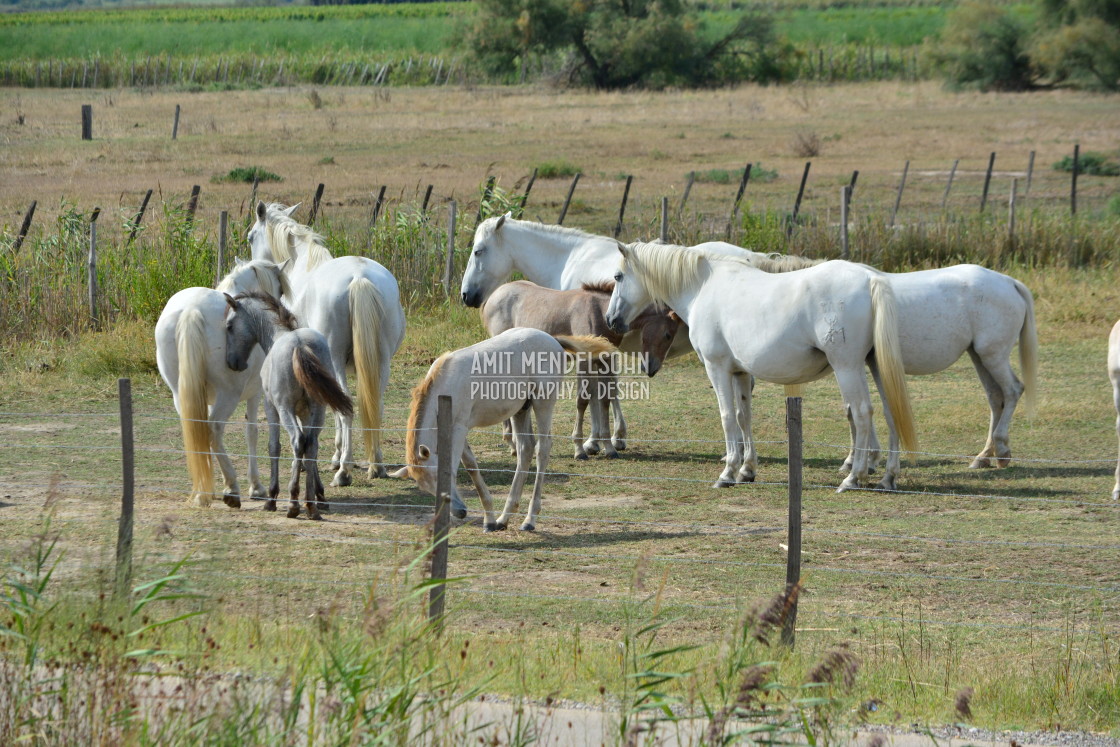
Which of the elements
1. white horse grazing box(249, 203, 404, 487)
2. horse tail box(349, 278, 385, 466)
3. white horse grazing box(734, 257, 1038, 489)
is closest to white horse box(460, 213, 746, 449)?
white horse grazing box(249, 203, 404, 487)

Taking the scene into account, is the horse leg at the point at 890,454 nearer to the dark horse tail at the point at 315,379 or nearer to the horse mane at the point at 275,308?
the dark horse tail at the point at 315,379

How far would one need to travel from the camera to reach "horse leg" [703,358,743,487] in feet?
29.6

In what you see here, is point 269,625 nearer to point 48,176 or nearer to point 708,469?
point 708,469

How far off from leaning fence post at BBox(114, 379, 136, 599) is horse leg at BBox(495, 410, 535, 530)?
251 cm

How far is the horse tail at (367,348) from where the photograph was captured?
8.88 meters

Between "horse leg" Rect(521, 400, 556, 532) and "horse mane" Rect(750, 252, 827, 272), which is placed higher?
"horse mane" Rect(750, 252, 827, 272)

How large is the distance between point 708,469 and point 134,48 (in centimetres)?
5600

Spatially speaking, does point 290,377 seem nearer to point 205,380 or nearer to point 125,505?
point 205,380

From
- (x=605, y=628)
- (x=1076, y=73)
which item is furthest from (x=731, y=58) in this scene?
(x=605, y=628)

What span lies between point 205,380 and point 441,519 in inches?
143

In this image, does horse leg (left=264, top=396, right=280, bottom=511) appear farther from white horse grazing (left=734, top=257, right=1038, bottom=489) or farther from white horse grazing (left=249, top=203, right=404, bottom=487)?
white horse grazing (left=734, top=257, right=1038, bottom=489)

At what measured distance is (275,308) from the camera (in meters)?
8.09

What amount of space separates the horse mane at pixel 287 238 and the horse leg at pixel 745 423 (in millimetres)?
3602

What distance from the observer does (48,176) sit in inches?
1024
